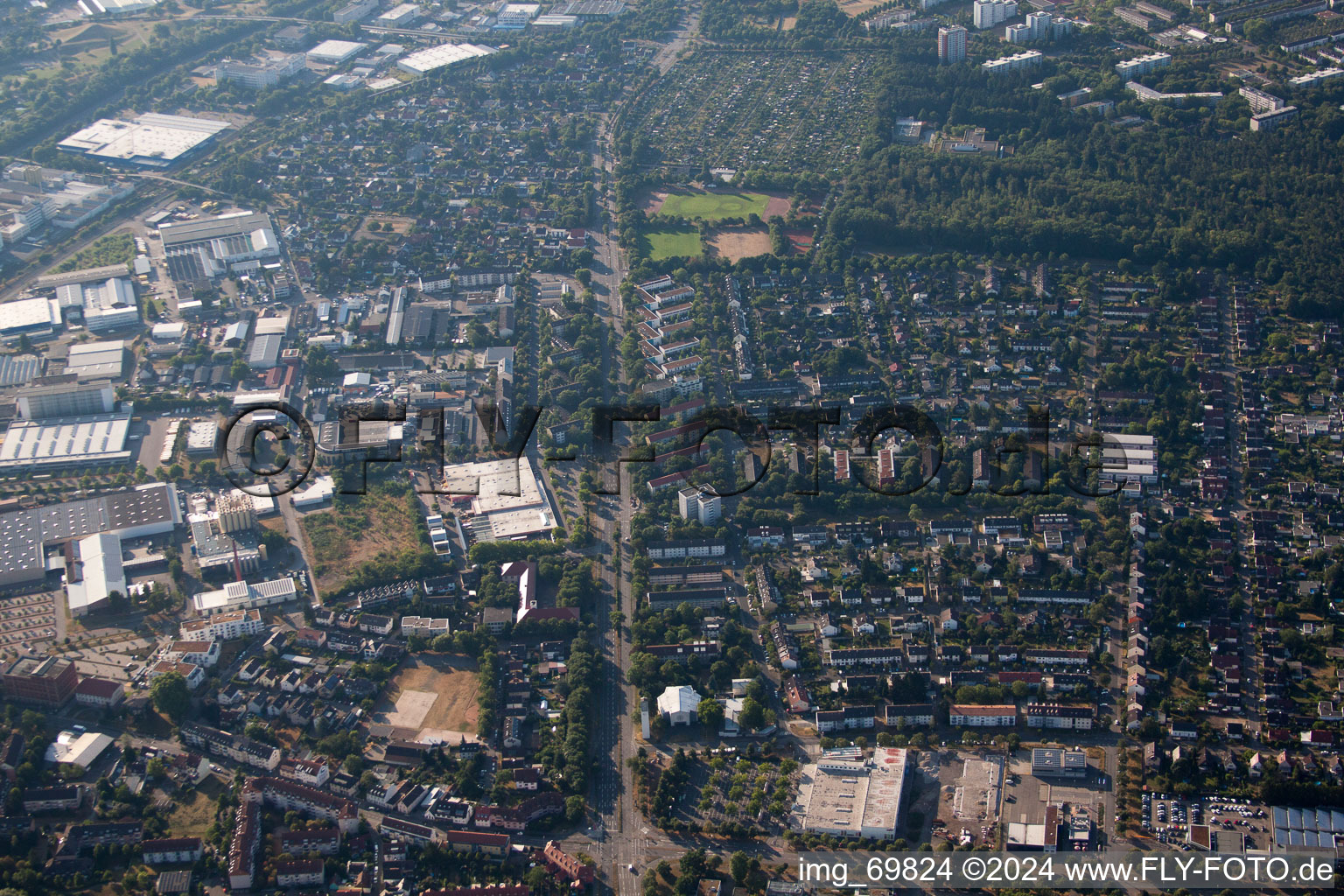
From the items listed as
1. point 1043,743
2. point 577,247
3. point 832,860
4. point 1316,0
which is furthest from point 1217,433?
point 1316,0

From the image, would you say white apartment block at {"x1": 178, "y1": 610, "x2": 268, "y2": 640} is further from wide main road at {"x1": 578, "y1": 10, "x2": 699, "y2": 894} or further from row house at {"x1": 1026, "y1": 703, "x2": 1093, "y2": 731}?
row house at {"x1": 1026, "y1": 703, "x2": 1093, "y2": 731}

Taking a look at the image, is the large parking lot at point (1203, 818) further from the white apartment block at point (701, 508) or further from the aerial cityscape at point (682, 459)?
the white apartment block at point (701, 508)

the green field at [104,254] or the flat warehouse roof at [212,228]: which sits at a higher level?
the flat warehouse roof at [212,228]

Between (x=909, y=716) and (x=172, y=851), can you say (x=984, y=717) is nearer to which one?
(x=909, y=716)

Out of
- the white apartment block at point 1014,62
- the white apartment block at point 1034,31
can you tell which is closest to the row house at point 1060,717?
the white apartment block at point 1014,62

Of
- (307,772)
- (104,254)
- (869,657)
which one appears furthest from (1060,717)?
(104,254)

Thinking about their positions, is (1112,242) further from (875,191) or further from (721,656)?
(721,656)

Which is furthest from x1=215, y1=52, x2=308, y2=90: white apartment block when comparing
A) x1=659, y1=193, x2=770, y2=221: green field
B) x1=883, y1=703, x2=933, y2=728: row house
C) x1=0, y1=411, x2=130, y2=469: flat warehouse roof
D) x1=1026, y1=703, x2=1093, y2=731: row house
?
x1=1026, y1=703, x2=1093, y2=731: row house
